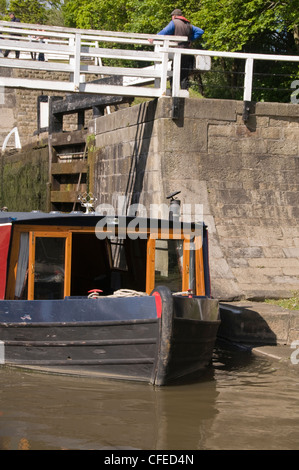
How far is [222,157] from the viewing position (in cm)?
1302

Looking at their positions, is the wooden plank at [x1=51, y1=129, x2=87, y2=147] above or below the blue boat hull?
above

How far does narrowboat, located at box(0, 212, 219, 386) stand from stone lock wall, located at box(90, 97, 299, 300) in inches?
88.1

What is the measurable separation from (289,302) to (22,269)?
3.99 m

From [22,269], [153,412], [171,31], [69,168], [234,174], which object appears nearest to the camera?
[153,412]

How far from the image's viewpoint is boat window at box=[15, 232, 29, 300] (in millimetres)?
9172

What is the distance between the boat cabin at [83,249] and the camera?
30.0 ft

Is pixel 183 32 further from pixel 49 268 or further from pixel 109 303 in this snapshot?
pixel 109 303

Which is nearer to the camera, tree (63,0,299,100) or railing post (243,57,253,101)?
railing post (243,57,253,101)

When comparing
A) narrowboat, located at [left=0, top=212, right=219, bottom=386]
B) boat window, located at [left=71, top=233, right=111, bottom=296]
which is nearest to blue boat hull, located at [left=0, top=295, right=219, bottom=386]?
narrowboat, located at [left=0, top=212, right=219, bottom=386]

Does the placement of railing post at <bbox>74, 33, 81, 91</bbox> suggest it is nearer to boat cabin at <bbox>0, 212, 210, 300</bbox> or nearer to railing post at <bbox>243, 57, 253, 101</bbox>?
railing post at <bbox>243, 57, 253, 101</bbox>

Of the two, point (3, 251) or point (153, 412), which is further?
point (3, 251)

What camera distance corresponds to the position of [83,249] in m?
10.5

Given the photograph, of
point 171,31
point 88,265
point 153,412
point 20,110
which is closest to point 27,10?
point 20,110

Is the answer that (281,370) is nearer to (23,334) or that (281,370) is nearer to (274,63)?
(23,334)
